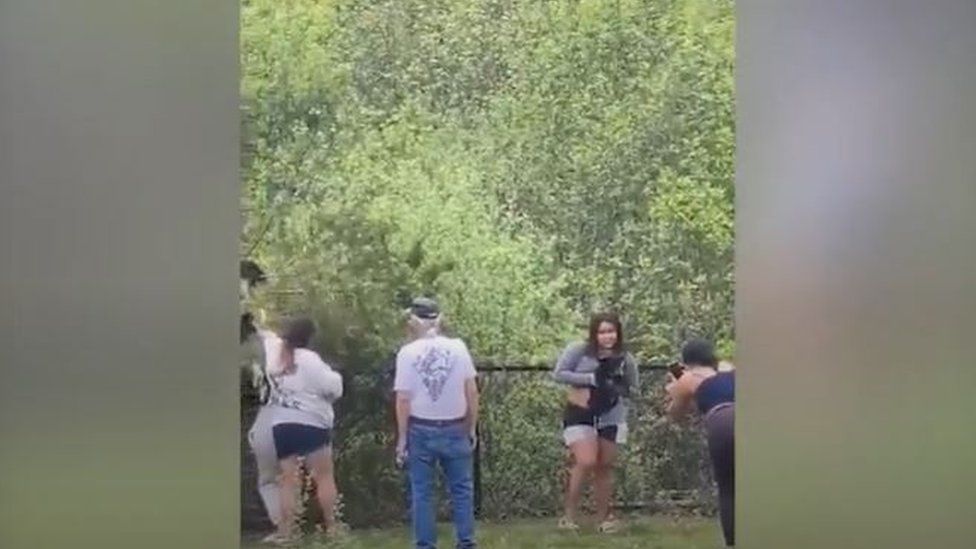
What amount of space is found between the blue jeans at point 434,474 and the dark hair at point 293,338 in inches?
16.1

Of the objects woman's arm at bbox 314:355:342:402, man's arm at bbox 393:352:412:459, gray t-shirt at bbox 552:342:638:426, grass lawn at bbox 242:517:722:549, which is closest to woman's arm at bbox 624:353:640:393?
gray t-shirt at bbox 552:342:638:426

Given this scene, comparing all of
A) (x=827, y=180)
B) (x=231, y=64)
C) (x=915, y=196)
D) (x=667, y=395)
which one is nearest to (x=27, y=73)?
(x=231, y=64)

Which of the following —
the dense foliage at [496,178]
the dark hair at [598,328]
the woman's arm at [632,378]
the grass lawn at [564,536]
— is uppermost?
the dense foliage at [496,178]

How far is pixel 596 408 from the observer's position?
4.32m

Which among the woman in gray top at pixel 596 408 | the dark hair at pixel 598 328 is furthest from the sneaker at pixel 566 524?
the dark hair at pixel 598 328

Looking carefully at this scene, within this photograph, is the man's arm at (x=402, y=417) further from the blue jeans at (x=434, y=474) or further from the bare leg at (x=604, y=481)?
the bare leg at (x=604, y=481)

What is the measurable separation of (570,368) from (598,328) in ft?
0.49

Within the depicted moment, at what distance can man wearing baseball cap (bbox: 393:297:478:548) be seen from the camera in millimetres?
4273

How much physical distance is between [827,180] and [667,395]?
83 centimetres

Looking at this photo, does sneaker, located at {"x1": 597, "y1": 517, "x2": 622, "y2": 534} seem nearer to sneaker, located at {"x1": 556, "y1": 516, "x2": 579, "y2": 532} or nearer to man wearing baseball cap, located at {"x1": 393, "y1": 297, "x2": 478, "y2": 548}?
sneaker, located at {"x1": 556, "y1": 516, "x2": 579, "y2": 532}

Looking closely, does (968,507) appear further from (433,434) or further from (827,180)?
(433,434)

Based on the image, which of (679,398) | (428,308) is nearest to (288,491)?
(428,308)

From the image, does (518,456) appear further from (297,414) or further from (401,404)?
(297,414)

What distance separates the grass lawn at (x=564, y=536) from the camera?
427cm
